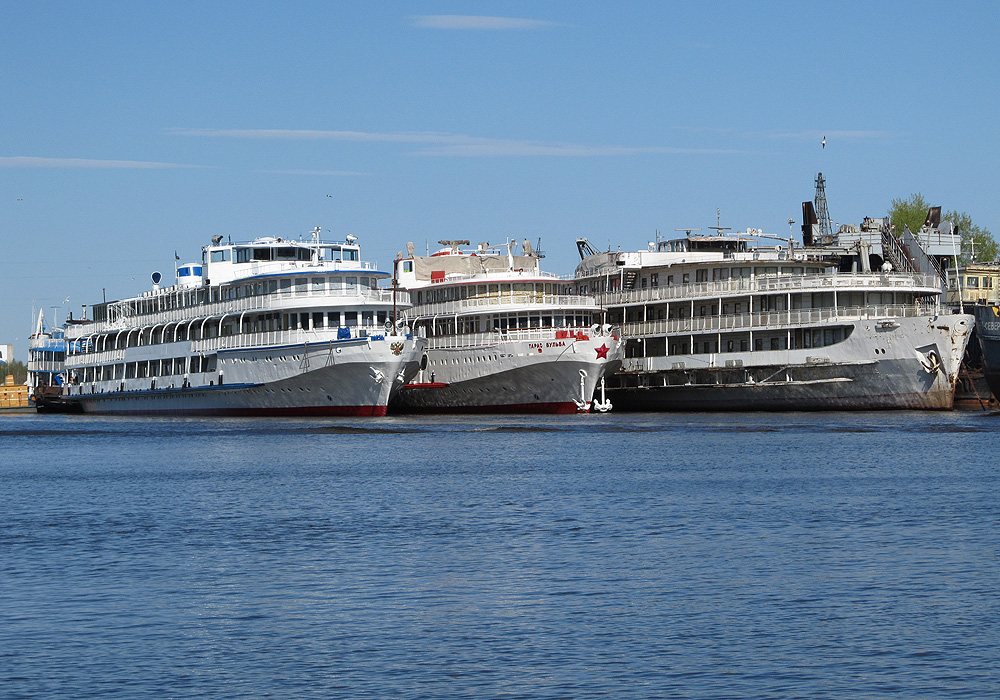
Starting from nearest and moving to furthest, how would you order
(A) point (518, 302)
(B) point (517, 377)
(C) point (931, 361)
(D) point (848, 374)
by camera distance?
1. (C) point (931, 361)
2. (D) point (848, 374)
3. (B) point (517, 377)
4. (A) point (518, 302)

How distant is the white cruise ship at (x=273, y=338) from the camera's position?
254 feet

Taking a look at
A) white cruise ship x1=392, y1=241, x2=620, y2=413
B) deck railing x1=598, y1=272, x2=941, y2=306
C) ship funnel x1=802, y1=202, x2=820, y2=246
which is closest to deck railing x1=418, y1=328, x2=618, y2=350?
white cruise ship x1=392, y1=241, x2=620, y2=413

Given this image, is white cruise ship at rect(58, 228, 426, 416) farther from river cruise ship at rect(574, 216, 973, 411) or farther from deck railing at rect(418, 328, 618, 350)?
river cruise ship at rect(574, 216, 973, 411)

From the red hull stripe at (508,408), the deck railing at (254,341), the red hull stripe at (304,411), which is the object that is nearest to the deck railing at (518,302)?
the red hull stripe at (508,408)

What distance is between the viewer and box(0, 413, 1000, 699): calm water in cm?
1658

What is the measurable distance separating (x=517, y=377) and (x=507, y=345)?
7.01 feet

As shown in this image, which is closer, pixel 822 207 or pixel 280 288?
pixel 280 288

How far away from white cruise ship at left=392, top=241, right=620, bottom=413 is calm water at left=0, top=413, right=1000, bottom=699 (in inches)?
1365

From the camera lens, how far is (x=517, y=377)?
83.6 meters

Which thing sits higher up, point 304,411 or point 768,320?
point 768,320

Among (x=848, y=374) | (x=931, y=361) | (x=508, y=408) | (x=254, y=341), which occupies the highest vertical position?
(x=254, y=341)

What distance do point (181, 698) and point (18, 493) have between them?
25.8 m

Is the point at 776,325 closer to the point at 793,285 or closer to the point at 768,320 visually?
the point at 768,320

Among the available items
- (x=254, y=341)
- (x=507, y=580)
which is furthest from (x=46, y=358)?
(x=507, y=580)
